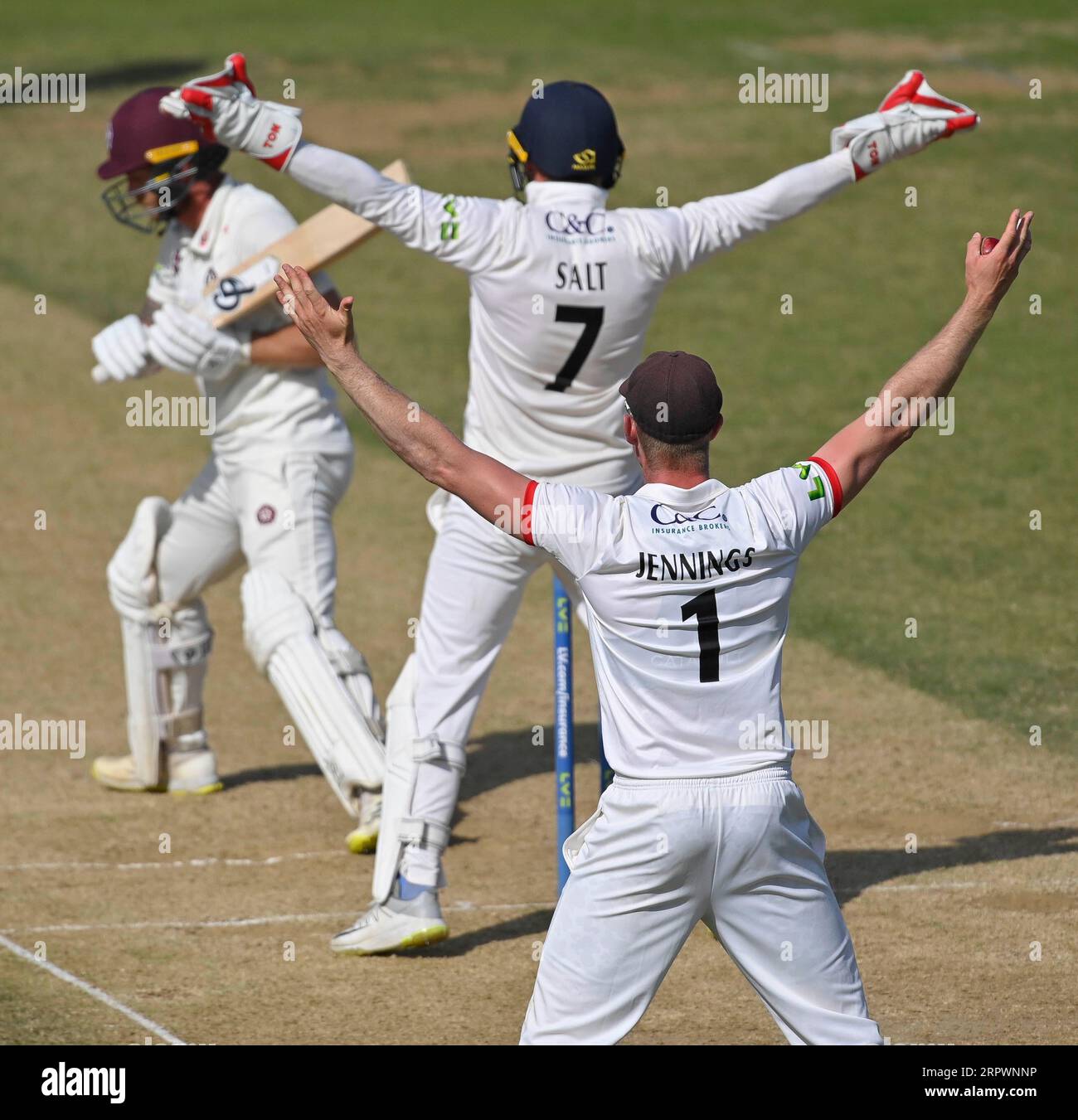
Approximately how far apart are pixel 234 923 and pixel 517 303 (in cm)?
241

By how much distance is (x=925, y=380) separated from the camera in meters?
4.59

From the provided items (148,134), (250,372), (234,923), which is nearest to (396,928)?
(234,923)

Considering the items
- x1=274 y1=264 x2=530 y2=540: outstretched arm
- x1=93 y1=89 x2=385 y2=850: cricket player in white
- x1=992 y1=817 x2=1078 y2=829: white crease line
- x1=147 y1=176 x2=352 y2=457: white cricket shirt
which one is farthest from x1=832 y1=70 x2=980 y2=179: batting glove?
x1=274 y1=264 x2=530 y2=540: outstretched arm

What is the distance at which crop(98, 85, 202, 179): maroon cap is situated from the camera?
7.63 metres

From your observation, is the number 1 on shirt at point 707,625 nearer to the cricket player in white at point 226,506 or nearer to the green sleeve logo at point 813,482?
the green sleeve logo at point 813,482

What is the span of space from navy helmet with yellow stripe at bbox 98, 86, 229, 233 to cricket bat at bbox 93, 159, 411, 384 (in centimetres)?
42

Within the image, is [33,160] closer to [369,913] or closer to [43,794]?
[43,794]

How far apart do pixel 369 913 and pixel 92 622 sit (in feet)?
14.9

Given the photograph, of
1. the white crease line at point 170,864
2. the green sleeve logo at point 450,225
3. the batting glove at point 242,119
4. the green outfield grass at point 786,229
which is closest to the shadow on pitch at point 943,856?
the green outfield grass at point 786,229

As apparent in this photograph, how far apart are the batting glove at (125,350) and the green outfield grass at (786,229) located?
142 inches

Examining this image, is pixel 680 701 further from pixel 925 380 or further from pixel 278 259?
pixel 278 259

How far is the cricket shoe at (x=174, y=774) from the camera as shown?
828cm

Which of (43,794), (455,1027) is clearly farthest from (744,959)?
(43,794)

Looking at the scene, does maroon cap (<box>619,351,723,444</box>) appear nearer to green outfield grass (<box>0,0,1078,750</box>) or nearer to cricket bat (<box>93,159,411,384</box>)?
cricket bat (<box>93,159,411,384</box>)
